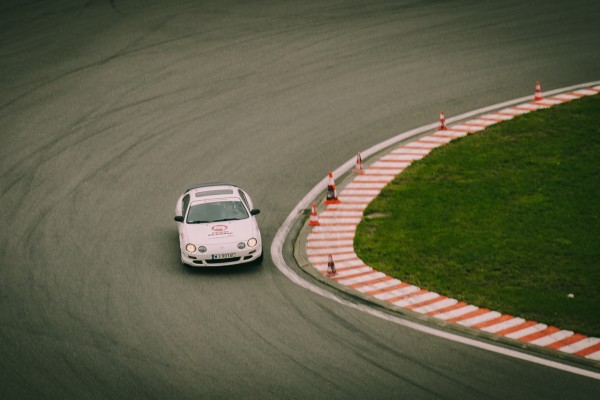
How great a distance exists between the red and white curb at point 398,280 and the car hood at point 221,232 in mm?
1624

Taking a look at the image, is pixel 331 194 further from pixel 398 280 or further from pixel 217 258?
pixel 217 258

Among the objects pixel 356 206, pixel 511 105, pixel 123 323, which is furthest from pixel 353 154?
pixel 123 323

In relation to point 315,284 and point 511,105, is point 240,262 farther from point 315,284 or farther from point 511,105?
point 511,105

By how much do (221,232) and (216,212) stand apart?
35.3 inches

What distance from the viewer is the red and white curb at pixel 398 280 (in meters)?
15.3

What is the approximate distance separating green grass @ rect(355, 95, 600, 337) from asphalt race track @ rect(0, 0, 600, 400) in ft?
7.27

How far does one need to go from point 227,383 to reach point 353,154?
12.2m

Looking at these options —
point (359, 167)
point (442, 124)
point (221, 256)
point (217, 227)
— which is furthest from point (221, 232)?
point (442, 124)

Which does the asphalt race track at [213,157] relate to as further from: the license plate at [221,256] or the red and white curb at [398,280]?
the red and white curb at [398,280]

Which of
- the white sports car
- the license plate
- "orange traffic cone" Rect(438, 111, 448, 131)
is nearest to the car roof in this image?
the white sports car

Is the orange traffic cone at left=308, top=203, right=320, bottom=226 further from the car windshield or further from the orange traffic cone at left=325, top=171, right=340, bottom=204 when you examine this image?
the car windshield

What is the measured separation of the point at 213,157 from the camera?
80.5 feet

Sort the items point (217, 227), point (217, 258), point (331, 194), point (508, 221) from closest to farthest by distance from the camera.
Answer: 1. point (217, 258)
2. point (217, 227)
3. point (508, 221)
4. point (331, 194)

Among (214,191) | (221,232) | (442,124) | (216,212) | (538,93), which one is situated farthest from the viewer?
(538,93)
